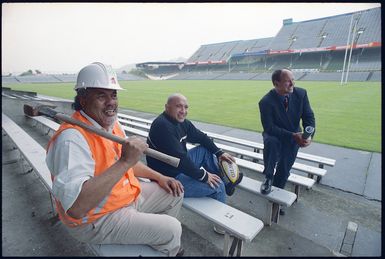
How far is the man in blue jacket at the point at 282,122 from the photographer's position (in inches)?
116

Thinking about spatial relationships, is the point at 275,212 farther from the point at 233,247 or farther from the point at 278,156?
the point at 233,247

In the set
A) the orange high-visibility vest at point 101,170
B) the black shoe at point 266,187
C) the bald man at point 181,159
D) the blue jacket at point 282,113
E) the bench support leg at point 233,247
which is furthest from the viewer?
the blue jacket at point 282,113

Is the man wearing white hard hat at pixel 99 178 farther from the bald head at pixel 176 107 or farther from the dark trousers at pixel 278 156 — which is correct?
the dark trousers at pixel 278 156

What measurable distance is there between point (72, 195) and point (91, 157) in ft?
0.87

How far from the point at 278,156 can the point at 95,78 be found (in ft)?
7.93

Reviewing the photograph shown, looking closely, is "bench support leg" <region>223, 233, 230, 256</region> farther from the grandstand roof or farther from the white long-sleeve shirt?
the grandstand roof

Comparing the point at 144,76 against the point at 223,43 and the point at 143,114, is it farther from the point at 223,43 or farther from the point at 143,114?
the point at 143,114

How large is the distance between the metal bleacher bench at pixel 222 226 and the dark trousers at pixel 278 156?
958 millimetres

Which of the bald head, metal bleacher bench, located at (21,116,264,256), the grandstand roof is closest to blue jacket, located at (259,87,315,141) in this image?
the bald head

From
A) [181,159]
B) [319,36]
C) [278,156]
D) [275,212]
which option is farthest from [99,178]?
[319,36]

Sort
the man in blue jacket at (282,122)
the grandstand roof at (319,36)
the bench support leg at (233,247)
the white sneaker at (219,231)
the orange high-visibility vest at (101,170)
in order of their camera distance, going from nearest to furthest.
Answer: the orange high-visibility vest at (101,170) → the bench support leg at (233,247) → the white sneaker at (219,231) → the man in blue jacket at (282,122) → the grandstand roof at (319,36)

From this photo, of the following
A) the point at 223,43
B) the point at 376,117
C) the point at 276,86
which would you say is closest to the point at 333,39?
the point at 223,43

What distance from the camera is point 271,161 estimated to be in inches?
116

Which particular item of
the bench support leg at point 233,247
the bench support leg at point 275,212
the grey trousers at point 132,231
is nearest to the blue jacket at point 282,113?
the bench support leg at point 275,212
